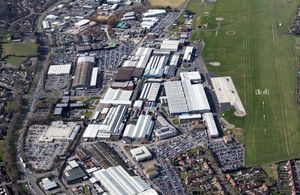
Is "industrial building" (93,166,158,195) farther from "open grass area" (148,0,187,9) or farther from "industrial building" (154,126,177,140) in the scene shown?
"open grass area" (148,0,187,9)

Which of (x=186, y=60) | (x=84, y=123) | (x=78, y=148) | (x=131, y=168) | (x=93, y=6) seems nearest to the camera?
(x=131, y=168)

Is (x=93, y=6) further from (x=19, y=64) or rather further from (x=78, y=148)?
(x=78, y=148)

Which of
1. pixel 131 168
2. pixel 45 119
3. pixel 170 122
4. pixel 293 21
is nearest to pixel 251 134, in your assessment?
pixel 170 122

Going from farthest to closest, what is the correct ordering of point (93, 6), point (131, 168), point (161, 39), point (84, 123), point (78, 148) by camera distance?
1. point (93, 6)
2. point (161, 39)
3. point (84, 123)
4. point (78, 148)
5. point (131, 168)

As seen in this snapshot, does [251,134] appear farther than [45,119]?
No

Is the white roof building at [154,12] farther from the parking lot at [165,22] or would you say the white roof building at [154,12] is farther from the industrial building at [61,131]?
the industrial building at [61,131]

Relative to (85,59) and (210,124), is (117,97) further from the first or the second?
(210,124)

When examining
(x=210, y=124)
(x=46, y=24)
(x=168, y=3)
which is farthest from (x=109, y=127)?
(x=168, y=3)

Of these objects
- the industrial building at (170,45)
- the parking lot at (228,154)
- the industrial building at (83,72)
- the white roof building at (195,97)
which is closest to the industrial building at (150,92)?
the white roof building at (195,97)
